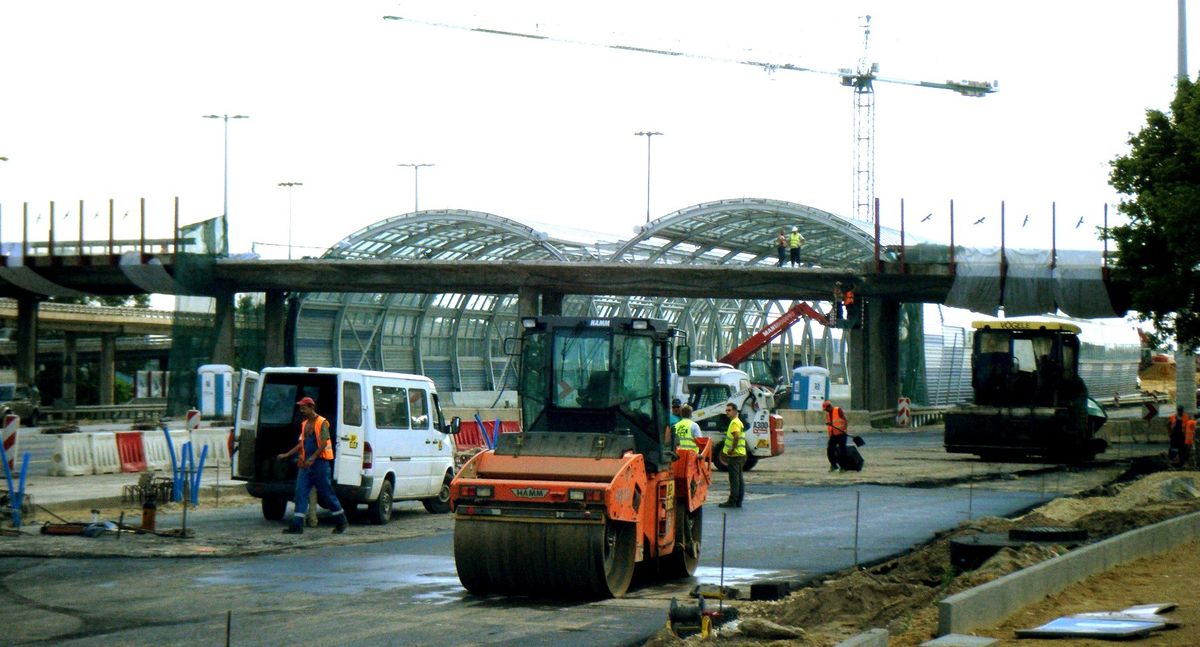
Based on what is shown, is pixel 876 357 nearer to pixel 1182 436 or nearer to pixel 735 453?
pixel 1182 436

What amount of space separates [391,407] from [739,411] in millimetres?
15063

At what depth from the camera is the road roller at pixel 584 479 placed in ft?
39.1

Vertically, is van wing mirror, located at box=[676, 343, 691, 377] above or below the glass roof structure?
below

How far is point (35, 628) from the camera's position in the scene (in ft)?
34.6

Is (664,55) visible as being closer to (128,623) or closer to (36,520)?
(36,520)

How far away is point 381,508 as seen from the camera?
19484 mm

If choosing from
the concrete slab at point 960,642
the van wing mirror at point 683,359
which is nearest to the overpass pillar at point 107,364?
the van wing mirror at point 683,359

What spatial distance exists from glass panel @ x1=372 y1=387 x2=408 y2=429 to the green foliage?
20.5 meters

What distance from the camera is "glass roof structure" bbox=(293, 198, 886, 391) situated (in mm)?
54750

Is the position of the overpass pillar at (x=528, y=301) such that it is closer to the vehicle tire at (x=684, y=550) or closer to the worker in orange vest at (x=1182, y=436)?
the worker in orange vest at (x=1182, y=436)

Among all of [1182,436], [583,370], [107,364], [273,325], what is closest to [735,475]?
[583,370]

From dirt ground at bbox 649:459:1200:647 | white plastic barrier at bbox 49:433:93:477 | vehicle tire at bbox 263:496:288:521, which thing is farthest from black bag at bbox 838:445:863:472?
white plastic barrier at bbox 49:433:93:477

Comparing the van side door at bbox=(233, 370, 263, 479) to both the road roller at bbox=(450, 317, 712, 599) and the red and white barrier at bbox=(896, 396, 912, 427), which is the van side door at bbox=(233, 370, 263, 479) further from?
the red and white barrier at bbox=(896, 396, 912, 427)

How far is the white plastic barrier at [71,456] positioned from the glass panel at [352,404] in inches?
362
